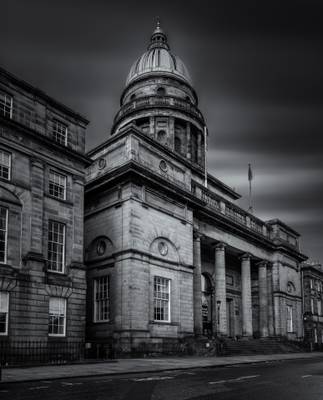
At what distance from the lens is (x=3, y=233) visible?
25625 mm

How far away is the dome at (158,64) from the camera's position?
2625 inches

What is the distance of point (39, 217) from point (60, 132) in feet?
20.0

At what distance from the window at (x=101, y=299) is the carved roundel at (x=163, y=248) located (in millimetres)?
4388

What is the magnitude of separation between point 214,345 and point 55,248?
46.1ft

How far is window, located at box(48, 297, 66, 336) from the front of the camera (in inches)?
1072

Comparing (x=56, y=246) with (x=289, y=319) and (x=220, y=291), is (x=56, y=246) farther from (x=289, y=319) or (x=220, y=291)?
(x=289, y=319)

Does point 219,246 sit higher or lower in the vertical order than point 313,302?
higher

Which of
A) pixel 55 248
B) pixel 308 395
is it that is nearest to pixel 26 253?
pixel 55 248

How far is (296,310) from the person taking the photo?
57188 mm

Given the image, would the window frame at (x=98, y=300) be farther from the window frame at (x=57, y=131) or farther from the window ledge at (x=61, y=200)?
the window frame at (x=57, y=131)

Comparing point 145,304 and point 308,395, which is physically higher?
point 145,304

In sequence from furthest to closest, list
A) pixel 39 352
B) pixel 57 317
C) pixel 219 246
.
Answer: pixel 219 246, pixel 57 317, pixel 39 352

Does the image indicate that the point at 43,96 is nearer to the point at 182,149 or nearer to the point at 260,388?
the point at 260,388

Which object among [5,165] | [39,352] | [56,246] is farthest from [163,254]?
[5,165]
